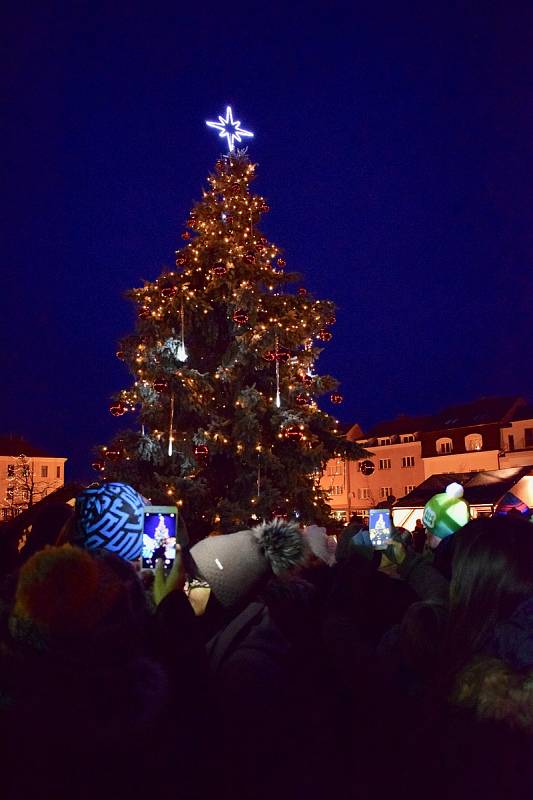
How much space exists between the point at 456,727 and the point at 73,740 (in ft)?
3.97

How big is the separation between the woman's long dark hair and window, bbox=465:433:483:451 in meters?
52.0

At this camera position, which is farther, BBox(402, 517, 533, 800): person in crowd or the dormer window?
the dormer window

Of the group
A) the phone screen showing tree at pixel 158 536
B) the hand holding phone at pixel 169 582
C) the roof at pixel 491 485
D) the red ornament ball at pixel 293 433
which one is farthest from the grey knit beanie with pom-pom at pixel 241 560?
the roof at pixel 491 485

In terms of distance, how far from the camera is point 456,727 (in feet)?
7.15

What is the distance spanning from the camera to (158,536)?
210 inches

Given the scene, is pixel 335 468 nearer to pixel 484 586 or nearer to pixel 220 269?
pixel 220 269

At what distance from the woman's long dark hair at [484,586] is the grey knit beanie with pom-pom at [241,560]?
0.87 meters

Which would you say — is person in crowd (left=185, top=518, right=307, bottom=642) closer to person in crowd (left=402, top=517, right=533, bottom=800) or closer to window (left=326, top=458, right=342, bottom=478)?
person in crowd (left=402, top=517, right=533, bottom=800)

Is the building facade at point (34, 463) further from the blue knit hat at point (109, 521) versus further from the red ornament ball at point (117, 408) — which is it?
the blue knit hat at point (109, 521)

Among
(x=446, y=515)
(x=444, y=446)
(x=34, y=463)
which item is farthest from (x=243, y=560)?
(x=34, y=463)

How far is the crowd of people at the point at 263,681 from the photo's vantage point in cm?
205

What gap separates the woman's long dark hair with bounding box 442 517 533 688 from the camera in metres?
2.44

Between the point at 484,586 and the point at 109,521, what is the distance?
2.63 meters

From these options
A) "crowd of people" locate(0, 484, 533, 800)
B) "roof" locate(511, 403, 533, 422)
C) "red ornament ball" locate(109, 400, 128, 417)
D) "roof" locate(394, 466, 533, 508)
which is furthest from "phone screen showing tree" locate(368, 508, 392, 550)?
"roof" locate(511, 403, 533, 422)
